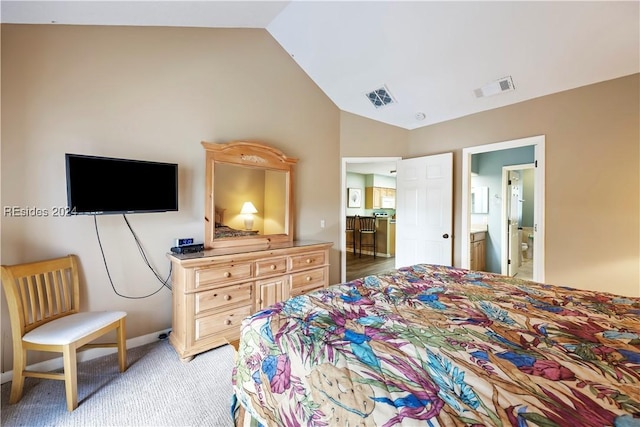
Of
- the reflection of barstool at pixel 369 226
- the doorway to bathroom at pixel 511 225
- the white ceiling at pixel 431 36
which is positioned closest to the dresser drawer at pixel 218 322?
the white ceiling at pixel 431 36

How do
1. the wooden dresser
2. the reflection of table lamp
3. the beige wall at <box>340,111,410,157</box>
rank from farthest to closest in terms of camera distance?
the beige wall at <box>340,111,410,157</box>
the reflection of table lamp
the wooden dresser

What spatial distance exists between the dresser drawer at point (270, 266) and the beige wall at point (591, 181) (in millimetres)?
2864

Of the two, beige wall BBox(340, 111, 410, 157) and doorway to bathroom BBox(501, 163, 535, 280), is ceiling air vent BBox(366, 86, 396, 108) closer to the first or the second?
beige wall BBox(340, 111, 410, 157)

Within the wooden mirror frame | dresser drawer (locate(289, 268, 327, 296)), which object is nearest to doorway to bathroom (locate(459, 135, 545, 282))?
dresser drawer (locate(289, 268, 327, 296))

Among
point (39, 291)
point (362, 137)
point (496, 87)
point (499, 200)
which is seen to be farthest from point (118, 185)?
point (499, 200)

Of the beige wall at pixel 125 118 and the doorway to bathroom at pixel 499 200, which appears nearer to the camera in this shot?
the beige wall at pixel 125 118

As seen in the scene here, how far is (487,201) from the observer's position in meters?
4.90

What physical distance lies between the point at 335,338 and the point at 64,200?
7.93 feet

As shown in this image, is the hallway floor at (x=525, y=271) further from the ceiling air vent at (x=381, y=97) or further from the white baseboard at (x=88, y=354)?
Result: the white baseboard at (x=88, y=354)

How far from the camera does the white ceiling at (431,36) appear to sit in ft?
6.94

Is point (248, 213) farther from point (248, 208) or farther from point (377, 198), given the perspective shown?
→ point (377, 198)

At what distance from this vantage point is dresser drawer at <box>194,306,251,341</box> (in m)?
2.28

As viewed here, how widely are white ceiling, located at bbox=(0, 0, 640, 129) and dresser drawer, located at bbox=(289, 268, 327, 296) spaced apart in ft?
8.05

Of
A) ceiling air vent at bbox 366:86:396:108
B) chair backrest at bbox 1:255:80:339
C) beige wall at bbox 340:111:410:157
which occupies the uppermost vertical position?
ceiling air vent at bbox 366:86:396:108
